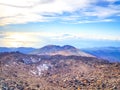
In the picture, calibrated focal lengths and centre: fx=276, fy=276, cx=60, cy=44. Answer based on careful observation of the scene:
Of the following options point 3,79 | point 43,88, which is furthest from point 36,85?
point 3,79

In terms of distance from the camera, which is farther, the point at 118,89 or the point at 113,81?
the point at 113,81

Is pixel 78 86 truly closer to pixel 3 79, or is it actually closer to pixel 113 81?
pixel 113 81

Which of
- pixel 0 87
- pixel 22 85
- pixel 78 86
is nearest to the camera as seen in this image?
pixel 0 87

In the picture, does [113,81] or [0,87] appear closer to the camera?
[0,87]

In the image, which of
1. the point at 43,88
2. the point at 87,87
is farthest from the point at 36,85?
the point at 87,87

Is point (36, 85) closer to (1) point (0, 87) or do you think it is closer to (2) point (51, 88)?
(2) point (51, 88)

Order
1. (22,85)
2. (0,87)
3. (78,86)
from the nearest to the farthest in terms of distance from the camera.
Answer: (0,87) → (22,85) → (78,86)

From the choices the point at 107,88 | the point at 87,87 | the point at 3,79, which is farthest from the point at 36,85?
the point at 107,88
